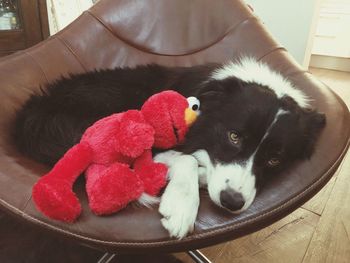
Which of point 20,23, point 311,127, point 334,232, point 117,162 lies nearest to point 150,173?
point 117,162

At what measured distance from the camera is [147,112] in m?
1.15

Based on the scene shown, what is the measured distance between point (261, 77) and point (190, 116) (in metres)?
0.40

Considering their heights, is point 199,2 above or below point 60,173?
above

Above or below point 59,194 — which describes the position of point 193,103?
above

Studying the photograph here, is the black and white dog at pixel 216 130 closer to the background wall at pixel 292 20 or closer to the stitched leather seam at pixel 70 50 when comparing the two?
the stitched leather seam at pixel 70 50

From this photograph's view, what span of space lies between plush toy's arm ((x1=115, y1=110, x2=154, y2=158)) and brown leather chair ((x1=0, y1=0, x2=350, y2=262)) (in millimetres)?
163

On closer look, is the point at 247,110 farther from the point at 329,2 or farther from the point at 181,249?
the point at 329,2

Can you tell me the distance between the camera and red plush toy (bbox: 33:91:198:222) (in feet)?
3.07

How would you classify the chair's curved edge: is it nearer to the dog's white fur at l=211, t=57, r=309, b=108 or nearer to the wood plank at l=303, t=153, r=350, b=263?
the dog's white fur at l=211, t=57, r=309, b=108

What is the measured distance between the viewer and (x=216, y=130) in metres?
1.23

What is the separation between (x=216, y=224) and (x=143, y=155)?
1.01ft

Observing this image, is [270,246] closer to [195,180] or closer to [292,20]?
[195,180]

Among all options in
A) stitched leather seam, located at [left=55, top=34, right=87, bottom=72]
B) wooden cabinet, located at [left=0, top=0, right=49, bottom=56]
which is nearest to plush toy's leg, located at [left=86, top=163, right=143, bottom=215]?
stitched leather seam, located at [left=55, top=34, right=87, bottom=72]

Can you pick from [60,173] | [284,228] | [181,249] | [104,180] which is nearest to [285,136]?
[181,249]
